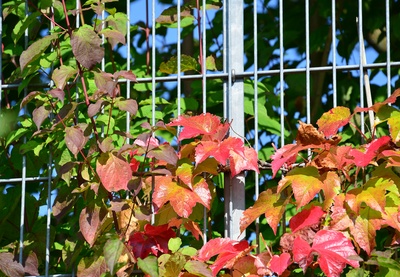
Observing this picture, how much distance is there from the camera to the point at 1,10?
14.1ft

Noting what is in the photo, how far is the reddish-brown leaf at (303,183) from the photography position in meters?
3.66

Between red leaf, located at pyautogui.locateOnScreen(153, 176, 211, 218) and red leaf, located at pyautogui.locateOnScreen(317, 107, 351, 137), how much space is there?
1.52 ft

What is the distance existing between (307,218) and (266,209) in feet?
0.49

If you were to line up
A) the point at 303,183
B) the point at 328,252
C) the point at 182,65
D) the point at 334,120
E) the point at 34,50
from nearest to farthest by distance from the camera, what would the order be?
the point at 328,252 < the point at 303,183 < the point at 334,120 < the point at 34,50 < the point at 182,65

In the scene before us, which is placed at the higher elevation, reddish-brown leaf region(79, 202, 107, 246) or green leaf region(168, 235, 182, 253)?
reddish-brown leaf region(79, 202, 107, 246)

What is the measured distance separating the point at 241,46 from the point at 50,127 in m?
0.78

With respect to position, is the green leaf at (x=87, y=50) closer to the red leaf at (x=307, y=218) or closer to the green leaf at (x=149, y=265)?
the green leaf at (x=149, y=265)

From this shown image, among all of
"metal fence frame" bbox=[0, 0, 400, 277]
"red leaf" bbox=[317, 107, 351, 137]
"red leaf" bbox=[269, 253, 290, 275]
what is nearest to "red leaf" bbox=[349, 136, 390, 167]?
"red leaf" bbox=[317, 107, 351, 137]

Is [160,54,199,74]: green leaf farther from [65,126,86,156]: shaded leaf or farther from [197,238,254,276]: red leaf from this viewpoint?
[197,238,254,276]: red leaf

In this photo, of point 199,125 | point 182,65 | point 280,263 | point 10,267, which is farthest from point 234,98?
point 10,267

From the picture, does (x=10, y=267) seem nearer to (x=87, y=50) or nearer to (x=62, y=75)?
(x=62, y=75)

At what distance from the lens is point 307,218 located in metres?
3.72

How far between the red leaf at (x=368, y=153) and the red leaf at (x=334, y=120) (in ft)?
0.42

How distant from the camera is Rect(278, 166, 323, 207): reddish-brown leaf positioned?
3.66m
